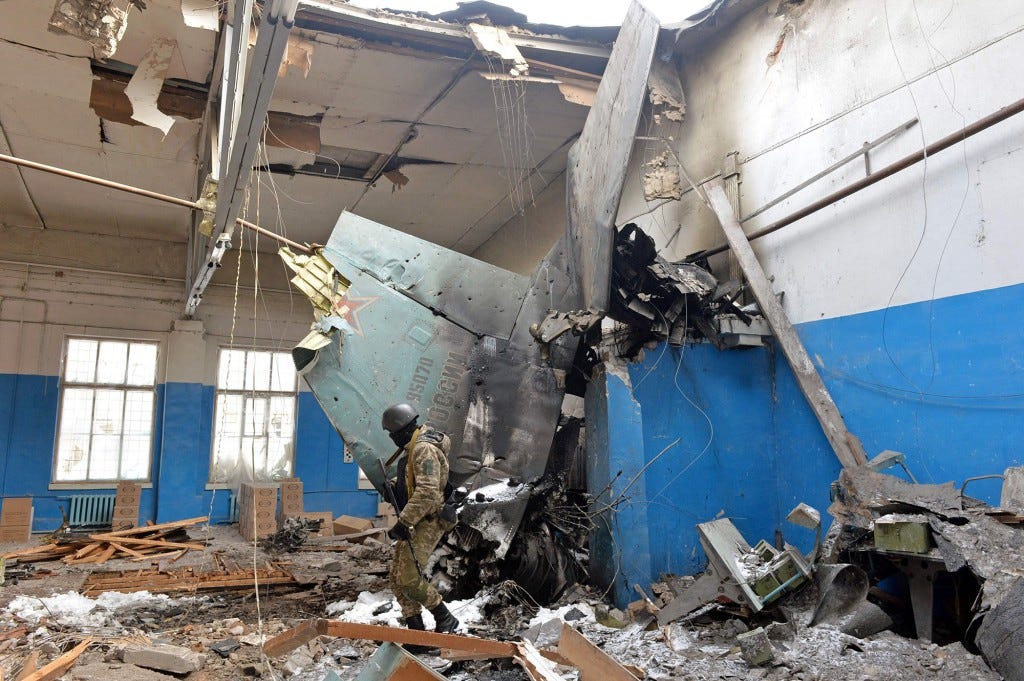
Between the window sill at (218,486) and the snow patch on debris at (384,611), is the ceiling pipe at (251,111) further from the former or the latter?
the window sill at (218,486)

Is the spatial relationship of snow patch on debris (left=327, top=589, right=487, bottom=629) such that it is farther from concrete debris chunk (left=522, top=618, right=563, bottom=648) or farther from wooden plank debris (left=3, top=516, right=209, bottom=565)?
wooden plank debris (left=3, top=516, right=209, bottom=565)

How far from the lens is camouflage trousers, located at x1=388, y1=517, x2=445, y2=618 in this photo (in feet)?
13.3

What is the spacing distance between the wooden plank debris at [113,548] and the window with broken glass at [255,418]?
9.71 ft

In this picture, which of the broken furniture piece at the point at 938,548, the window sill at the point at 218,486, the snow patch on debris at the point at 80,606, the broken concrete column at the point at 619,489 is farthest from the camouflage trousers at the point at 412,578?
the window sill at the point at 218,486

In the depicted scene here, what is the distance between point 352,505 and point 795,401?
848 cm

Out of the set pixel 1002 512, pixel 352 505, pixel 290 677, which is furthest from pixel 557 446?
pixel 352 505

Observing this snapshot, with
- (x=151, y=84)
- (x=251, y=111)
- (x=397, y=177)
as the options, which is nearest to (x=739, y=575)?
(x=251, y=111)

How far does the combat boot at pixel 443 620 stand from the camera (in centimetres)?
413

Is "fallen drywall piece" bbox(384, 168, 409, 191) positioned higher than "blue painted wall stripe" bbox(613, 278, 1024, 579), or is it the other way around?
"fallen drywall piece" bbox(384, 168, 409, 191)

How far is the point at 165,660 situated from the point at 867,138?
18.2 feet

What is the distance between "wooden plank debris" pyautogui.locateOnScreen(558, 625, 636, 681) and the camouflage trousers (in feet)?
3.89

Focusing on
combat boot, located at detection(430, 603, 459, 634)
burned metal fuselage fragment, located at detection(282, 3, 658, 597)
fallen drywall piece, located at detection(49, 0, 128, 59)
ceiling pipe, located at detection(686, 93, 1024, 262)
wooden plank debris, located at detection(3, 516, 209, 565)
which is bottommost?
wooden plank debris, located at detection(3, 516, 209, 565)

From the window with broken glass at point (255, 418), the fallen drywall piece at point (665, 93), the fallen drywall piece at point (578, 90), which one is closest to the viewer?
the fallen drywall piece at point (665, 93)

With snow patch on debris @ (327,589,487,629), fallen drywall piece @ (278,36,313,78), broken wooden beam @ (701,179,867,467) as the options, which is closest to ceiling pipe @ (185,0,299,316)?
fallen drywall piece @ (278,36,313,78)
